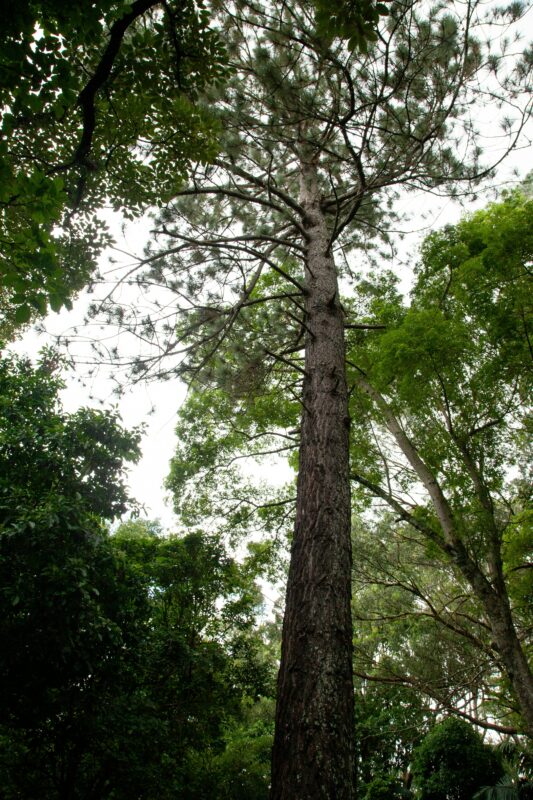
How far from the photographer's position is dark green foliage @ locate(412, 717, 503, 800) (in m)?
7.56

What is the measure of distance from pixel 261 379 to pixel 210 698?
4.04 metres

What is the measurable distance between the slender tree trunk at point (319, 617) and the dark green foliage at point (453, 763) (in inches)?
331

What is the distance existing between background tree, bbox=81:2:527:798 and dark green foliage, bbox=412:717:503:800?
7.87 m

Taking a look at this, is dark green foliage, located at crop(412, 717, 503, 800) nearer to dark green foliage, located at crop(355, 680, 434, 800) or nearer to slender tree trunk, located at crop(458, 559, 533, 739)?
dark green foliage, located at crop(355, 680, 434, 800)

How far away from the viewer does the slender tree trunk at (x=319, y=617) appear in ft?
5.32

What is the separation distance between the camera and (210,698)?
17.2ft

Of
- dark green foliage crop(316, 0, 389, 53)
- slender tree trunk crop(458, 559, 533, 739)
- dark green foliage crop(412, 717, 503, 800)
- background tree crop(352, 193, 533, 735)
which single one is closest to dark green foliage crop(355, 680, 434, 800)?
dark green foliage crop(412, 717, 503, 800)

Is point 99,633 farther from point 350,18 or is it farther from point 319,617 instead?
point 350,18

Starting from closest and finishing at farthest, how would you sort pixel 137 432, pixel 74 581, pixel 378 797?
pixel 74 581, pixel 137 432, pixel 378 797

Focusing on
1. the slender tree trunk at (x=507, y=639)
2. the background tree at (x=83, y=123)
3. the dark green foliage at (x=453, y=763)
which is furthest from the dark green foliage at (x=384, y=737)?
the background tree at (x=83, y=123)

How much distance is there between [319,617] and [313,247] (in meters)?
3.70

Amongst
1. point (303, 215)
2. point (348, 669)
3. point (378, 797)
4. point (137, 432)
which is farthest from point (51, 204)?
point (378, 797)

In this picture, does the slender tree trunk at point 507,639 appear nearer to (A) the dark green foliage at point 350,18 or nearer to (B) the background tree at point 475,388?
(B) the background tree at point 475,388

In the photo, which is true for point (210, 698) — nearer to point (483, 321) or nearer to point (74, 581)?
point (74, 581)
